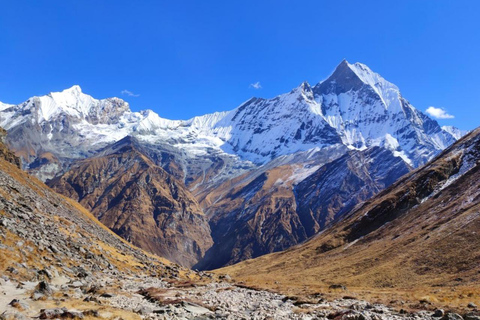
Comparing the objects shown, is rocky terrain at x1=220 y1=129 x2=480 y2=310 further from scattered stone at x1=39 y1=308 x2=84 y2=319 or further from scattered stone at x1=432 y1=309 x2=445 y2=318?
scattered stone at x1=39 y1=308 x2=84 y2=319

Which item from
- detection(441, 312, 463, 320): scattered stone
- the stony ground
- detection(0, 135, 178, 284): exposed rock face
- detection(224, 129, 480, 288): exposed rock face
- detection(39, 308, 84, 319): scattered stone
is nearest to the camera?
detection(39, 308, 84, 319): scattered stone

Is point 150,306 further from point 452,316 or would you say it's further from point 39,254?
point 452,316

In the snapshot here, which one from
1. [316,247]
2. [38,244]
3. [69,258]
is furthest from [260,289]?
[316,247]

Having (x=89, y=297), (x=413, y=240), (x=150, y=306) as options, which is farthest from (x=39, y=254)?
(x=413, y=240)

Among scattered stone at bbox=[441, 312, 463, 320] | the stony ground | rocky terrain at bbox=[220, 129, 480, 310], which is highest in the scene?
rocky terrain at bbox=[220, 129, 480, 310]

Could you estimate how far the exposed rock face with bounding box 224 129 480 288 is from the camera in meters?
66.7

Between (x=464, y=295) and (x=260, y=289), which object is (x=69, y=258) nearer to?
(x=260, y=289)

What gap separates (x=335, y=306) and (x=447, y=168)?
11835 centimetres

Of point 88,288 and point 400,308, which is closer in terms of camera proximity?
point 400,308

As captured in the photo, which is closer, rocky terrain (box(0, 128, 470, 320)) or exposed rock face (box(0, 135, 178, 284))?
rocky terrain (box(0, 128, 470, 320))

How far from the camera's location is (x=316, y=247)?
135 metres

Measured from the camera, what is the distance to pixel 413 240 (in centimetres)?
8912

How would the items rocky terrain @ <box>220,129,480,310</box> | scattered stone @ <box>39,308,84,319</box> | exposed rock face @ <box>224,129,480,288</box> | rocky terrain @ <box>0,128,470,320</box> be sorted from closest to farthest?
scattered stone @ <box>39,308,84,319</box> < rocky terrain @ <box>0,128,470,320</box> < rocky terrain @ <box>220,129,480,310</box> < exposed rock face @ <box>224,129,480,288</box>

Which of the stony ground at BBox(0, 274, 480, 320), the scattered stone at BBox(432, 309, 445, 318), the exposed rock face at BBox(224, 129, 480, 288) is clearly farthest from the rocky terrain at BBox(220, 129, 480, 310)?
the stony ground at BBox(0, 274, 480, 320)
